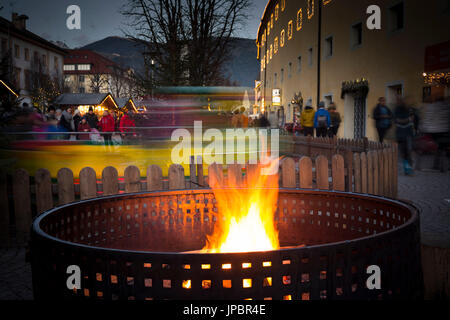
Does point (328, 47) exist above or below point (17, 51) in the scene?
below

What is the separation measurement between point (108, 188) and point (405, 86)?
13.8 m

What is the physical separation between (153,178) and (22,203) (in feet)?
5.51

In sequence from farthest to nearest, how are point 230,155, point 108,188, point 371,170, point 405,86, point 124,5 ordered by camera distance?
point 124,5
point 405,86
point 230,155
point 371,170
point 108,188

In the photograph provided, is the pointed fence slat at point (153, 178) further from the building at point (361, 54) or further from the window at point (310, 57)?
the window at point (310, 57)

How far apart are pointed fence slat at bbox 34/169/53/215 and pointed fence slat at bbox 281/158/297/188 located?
3036mm

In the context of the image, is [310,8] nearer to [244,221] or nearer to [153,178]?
[153,178]

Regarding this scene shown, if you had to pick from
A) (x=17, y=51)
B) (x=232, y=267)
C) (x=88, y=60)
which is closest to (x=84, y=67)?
(x=88, y=60)

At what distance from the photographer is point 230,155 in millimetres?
7984

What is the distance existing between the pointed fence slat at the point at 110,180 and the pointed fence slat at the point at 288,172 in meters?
2.20

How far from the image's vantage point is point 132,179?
544 cm

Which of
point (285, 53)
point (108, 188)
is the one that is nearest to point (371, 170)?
point (108, 188)

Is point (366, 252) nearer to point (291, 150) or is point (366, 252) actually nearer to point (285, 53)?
point (291, 150)

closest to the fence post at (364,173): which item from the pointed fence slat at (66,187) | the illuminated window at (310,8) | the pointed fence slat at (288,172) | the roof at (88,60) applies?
the pointed fence slat at (288,172)

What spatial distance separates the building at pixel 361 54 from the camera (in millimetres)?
14453
